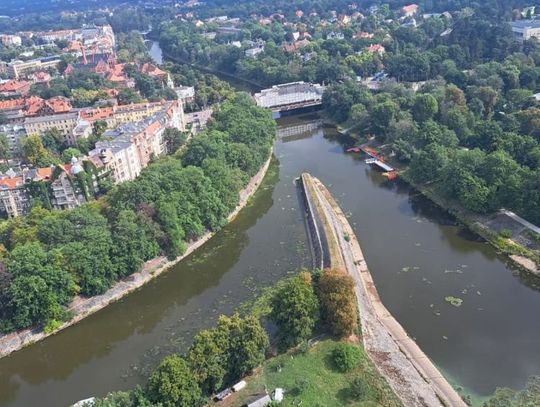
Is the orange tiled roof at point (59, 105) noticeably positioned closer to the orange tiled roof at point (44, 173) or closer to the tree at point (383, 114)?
the orange tiled roof at point (44, 173)

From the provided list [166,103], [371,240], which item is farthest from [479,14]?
[371,240]

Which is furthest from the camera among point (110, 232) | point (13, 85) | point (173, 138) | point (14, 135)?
point (13, 85)

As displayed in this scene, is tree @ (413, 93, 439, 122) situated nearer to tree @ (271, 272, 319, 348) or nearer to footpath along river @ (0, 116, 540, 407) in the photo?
footpath along river @ (0, 116, 540, 407)

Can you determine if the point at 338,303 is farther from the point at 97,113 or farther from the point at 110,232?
the point at 97,113

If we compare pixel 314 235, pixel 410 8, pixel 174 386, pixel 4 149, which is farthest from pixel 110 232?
pixel 410 8

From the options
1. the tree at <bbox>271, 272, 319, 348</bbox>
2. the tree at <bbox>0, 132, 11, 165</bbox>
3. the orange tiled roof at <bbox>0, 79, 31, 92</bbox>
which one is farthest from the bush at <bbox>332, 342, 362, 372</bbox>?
the orange tiled roof at <bbox>0, 79, 31, 92</bbox>

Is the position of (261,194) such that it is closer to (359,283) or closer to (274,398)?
A: (359,283)
